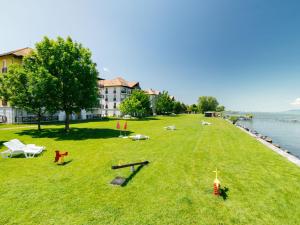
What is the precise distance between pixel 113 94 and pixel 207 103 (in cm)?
9802

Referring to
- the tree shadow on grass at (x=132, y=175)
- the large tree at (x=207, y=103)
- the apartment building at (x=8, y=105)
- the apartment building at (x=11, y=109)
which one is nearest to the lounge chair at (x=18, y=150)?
the tree shadow on grass at (x=132, y=175)

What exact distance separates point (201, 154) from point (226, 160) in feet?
6.70

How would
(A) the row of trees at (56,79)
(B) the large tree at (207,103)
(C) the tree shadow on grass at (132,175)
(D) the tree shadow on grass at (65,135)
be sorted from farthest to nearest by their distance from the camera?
(B) the large tree at (207,103)
(A) the row of trees at (56,79)
(D) the tree shadow on grass at (65,135)
(C) the tree shadow on grass at (132,175)

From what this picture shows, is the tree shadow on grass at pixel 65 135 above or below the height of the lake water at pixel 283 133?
above

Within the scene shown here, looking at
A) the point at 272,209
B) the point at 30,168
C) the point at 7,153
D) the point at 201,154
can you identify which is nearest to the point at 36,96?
the point at 7,153

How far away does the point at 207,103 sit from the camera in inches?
5684

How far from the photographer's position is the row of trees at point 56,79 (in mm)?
20047

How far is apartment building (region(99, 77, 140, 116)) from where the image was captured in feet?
237

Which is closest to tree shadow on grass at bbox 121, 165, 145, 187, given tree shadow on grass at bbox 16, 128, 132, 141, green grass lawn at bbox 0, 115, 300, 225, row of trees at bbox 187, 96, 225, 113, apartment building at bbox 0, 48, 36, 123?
green grass lawn at bbox 0, 115, 300, 225

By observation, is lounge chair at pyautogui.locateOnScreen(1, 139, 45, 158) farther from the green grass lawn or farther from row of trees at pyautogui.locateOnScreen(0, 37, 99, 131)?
row of trees at pyautogui.locateOnScreen(0, 37, 99, 131)

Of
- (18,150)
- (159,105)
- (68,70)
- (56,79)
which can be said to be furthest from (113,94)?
(18,150)

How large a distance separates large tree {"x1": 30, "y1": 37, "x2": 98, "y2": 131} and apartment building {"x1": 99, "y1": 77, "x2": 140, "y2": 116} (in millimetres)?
49848

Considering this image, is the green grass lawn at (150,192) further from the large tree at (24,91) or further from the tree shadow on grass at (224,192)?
the large tree at (24,91)

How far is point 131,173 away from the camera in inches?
362
